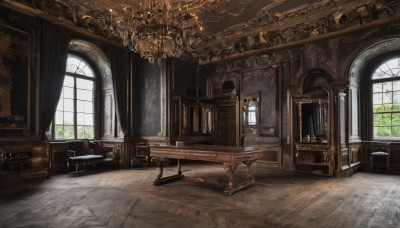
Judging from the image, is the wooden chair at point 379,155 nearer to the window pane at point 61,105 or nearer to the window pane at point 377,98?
the window pane at point 377,98

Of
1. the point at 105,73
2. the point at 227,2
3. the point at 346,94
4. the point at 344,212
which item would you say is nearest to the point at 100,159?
the point at 105,73

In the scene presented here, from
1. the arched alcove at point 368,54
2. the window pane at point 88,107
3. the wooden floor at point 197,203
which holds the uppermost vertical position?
the arched alcove at point 368,54

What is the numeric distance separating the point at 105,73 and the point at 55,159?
3298mm

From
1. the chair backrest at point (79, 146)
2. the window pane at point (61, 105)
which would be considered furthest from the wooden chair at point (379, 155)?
the window pane at point (61, 105)

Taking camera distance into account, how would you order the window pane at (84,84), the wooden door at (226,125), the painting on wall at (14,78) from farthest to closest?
the wooden door at (226,125)
the window pane at (84,84)
the painting on wall at (14,78)

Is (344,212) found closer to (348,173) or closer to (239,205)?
(239,205)

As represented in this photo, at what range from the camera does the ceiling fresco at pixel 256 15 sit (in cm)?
640

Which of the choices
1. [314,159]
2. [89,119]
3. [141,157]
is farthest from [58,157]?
[314,159]

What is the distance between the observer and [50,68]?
22.6ft

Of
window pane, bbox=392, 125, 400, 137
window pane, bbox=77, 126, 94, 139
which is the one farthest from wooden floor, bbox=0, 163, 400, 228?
window pane, bbox=77, 126, 94, 139

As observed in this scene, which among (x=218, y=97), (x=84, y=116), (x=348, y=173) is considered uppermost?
(x=218, y=97)

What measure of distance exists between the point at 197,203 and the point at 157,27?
10.8 ft

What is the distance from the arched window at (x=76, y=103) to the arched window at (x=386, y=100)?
9159 mm

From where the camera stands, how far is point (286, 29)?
7.77 metres
